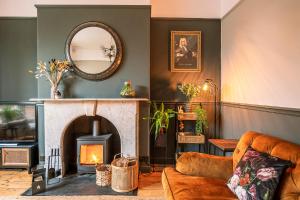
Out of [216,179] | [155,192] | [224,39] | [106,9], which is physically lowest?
[155,192]

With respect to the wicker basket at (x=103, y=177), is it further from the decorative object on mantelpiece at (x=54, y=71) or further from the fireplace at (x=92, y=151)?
the decorative object on mantelpiece at (x=54, y=71)

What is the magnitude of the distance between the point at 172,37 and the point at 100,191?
2755mm

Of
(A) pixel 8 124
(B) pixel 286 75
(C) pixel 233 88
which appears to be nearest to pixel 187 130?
(C) pixel 233 88

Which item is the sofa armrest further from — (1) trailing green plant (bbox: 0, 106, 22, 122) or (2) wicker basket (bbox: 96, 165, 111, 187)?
(1) trailing green plant (bbox: 0, 106, 22, 122)

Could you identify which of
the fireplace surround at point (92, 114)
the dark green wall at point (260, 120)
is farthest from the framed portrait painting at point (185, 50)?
the fireplace surround at point (92, 114)

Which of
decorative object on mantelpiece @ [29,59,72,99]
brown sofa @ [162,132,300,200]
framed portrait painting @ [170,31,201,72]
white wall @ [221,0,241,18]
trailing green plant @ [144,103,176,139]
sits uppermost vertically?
white wall @ [221,0,241,18]

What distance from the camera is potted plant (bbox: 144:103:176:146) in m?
3.64

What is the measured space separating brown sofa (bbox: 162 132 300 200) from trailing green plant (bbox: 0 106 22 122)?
2805 millimetres

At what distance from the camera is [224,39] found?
400 centimetres

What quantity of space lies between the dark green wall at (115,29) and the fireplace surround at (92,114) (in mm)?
257

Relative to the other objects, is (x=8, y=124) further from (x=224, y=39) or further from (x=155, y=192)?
(x=224, y=39)

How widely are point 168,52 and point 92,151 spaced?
213cm

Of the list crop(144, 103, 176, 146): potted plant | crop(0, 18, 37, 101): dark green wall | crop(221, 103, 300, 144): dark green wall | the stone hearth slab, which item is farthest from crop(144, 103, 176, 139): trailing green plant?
crop(0, 18, 37, 101): dark green wall

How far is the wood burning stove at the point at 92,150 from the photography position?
3508mm
